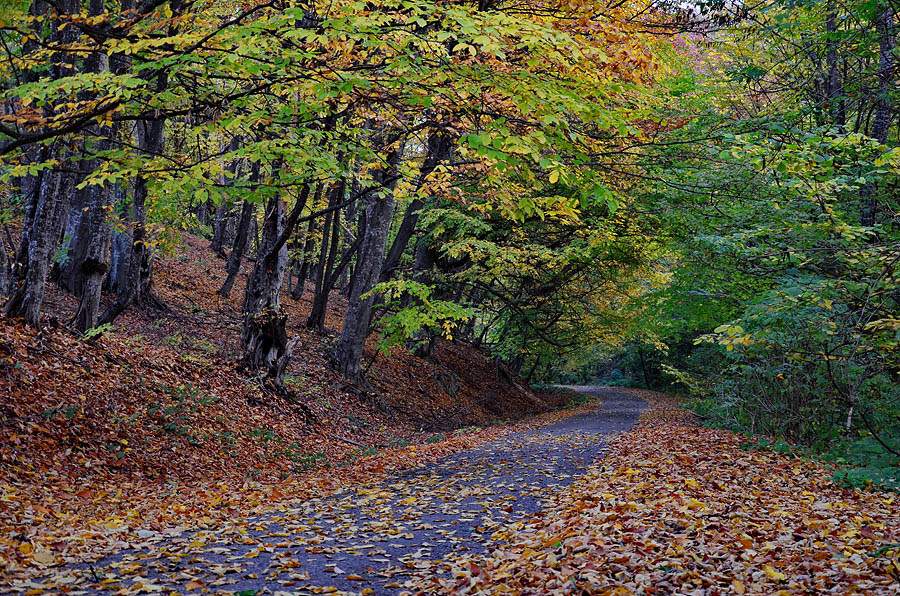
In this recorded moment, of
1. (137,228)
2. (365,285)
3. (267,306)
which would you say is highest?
(137,228)

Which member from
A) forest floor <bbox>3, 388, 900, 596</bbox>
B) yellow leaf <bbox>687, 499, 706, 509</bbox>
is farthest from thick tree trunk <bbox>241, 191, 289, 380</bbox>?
yellow leaf <bbox>687, 499, 706, 509</bbox>

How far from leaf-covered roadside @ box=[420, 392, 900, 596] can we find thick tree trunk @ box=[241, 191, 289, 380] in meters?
7.17

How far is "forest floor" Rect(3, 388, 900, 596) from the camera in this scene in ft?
14.3

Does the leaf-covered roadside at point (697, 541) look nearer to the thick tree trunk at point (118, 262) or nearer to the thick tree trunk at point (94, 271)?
the thick tree trunk at point (94, 271)

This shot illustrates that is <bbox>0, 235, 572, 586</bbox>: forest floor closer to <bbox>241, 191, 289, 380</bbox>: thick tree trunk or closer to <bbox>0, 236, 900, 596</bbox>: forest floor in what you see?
<bbox>0, 236, 900, 596</bbox>: forest floor

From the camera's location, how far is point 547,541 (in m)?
5.27

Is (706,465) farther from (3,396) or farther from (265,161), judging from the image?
(3,396)

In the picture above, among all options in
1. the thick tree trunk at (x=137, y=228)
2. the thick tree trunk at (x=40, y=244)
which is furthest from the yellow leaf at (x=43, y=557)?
the thick tree trunk at (x=137, y=228)

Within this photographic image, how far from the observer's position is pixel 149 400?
32.4ft

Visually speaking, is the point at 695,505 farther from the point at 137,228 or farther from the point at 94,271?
the point at 137,228

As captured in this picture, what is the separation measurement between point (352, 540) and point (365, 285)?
10.4 metres

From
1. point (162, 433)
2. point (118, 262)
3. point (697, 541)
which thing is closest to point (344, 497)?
point (162, 433)

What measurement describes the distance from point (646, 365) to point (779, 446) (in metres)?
35.7

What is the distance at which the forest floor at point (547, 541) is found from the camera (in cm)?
436
